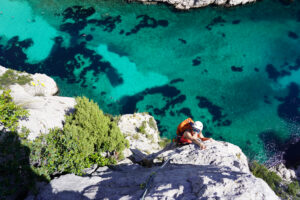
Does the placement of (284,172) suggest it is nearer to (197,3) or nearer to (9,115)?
(9,115)

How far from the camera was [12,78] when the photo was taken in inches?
584

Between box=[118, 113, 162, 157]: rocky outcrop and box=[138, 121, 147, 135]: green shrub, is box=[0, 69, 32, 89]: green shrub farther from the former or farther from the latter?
box=[138, 121, 147, 135]: green shrub

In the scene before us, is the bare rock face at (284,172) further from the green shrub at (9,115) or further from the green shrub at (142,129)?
the green shrub at (9,115)

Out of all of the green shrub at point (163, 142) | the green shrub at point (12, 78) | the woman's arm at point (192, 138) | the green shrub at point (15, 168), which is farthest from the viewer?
the green shrub at point (12, 78)

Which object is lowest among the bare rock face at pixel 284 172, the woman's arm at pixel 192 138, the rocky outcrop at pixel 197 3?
the bare rock face at pixel 284 172

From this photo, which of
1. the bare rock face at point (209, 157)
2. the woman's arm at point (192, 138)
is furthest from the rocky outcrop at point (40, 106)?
the woman's arm at point (192, 138)

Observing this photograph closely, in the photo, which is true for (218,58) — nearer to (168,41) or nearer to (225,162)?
(168,41)

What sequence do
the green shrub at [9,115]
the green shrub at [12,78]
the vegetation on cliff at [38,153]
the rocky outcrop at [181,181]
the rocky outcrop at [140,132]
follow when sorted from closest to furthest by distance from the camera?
the rocky outcrop at [181,181] < the vegetation on cliff at [38,153] < the green shrub at [9,115] < the rocky outcrop at [140,132] < the green shrub at [12,78]

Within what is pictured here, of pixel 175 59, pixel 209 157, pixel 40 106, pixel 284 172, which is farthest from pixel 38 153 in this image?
pixel 284 172

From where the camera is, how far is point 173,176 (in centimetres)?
629

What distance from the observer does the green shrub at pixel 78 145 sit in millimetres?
7250

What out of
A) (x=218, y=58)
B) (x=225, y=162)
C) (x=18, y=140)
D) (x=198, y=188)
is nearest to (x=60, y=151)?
(x=18, y=140)

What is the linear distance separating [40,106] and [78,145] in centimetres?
499

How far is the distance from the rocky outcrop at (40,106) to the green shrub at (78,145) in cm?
89
